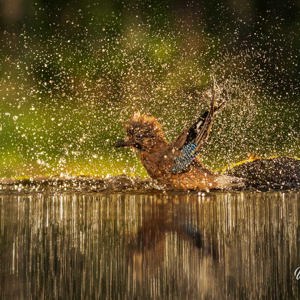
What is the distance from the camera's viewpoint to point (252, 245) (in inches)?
84.9

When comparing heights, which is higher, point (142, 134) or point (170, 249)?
point (142, 134)

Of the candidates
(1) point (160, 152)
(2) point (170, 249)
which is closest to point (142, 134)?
(1) point (160, 152)

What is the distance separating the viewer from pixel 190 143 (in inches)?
Result: 138

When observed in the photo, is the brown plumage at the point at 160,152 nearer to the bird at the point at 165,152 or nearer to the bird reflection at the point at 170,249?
the bird at the point at 165,152

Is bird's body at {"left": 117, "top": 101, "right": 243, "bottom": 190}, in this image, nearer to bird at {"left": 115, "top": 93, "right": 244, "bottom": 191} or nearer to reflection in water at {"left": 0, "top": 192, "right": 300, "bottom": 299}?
bird at {"left": 115, "top": 93, "right": 244, "bottom": 191}

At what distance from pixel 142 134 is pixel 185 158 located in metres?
0.27

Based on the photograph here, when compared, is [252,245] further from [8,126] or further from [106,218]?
[8,126]

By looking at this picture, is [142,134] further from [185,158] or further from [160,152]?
[185,158]

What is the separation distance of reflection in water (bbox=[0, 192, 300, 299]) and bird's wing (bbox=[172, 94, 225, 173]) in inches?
22.5

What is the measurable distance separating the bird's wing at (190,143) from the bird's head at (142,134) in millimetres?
106

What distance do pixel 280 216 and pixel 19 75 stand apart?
2500 millimetres

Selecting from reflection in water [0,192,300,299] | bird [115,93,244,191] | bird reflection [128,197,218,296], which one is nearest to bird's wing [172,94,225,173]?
bird [115,93,244,191]

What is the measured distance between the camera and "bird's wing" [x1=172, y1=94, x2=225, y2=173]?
11.3 feet

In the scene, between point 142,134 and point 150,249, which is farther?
point 142,134
